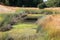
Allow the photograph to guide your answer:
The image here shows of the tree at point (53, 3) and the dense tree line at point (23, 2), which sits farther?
the dense tree line at point (23, 2)

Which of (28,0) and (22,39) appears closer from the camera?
(22,39)

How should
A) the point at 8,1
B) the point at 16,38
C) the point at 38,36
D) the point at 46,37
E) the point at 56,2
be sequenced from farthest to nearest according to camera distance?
the point at 8,1 < the point at 56,2 < the point at 16,38 < the point at 38,36 < the point at 46,37

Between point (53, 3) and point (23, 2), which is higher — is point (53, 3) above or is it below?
above

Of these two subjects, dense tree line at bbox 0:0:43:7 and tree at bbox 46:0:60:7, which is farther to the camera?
dense tree line at bbox 0:0:43:7

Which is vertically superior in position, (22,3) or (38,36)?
(38,36)

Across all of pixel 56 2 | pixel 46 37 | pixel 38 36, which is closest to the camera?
pixel 46 37

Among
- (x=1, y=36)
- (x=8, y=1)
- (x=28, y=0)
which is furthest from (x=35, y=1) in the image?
(x=1, y=36)

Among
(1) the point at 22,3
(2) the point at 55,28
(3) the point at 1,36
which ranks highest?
(2) the point at 55,28

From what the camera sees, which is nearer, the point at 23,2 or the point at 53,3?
the point at 53,3

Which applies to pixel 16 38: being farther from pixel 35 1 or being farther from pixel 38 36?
pixel 35 1

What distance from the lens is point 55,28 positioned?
10.5m

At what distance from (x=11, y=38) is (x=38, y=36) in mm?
1899

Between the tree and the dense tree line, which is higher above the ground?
the tree

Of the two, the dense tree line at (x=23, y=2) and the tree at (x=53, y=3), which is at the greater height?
the tree at (x=53, y=3)
